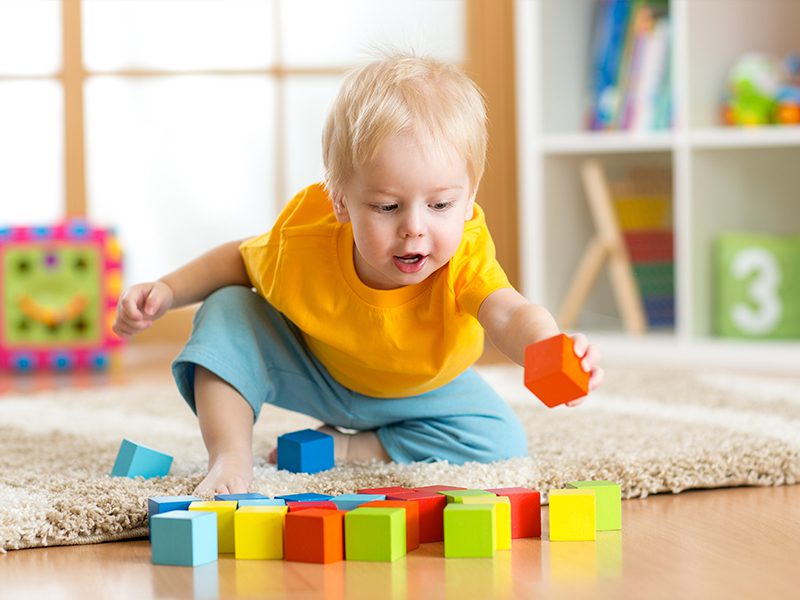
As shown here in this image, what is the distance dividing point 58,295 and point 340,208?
4.66 ft

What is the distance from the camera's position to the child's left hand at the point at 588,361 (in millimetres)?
856

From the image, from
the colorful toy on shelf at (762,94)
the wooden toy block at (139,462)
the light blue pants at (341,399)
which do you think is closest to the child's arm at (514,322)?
the light blue pants at (341,399)

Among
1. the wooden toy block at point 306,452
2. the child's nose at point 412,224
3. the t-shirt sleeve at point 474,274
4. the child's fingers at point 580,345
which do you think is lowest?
the wooden toy block at point 306,452

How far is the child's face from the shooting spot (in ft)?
3.28

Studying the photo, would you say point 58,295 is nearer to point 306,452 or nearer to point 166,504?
point 306,452

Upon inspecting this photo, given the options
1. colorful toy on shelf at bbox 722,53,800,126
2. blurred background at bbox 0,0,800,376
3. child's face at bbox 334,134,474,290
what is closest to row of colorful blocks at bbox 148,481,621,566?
child's face at bbox 334,134,474,290

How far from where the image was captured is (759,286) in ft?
7.33

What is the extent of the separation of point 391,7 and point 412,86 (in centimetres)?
178

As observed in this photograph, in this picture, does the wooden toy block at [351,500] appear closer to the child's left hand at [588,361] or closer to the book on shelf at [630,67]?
the child's left hand at [588,361]

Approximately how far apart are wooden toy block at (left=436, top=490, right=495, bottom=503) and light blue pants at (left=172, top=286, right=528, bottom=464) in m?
0.25

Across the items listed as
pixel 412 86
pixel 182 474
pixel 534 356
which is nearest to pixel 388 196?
pixel 412 86

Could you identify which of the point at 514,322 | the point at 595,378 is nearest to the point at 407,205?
the point at 514,322

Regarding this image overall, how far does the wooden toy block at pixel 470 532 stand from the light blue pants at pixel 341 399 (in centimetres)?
31

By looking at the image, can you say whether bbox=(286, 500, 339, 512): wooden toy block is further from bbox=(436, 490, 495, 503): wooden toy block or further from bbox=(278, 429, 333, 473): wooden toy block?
bbox=(278, 429, 333, 473): wooden toy block
